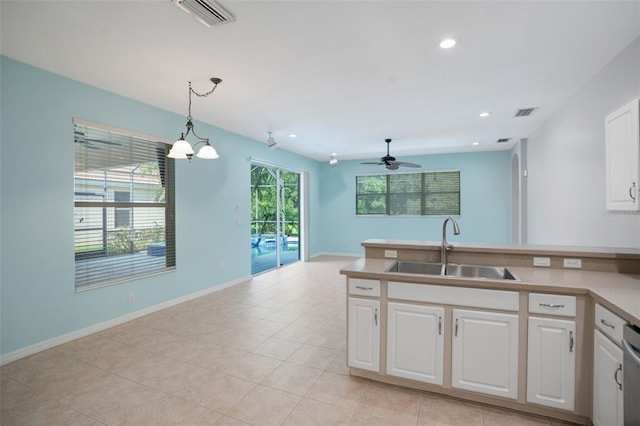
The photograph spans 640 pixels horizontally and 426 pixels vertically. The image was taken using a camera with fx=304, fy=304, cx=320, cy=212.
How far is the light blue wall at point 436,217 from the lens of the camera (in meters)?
7.22

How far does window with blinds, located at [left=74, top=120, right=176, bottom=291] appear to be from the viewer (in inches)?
130

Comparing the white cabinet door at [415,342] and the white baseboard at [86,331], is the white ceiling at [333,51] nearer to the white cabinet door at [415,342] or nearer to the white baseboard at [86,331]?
the white cabinet door at [415,342]

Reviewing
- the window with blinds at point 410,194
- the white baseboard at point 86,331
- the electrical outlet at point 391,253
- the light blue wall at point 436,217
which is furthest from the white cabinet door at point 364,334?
the window with blinds at point 410,194

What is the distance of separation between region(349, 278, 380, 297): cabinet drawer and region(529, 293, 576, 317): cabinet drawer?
983 millimetres

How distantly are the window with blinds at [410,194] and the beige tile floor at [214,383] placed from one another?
492 centimetres

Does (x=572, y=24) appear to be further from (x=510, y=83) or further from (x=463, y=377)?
(x=463, y=377)

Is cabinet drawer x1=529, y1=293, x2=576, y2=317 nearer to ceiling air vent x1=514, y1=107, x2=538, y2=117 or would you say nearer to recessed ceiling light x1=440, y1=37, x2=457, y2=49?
recessed ceiling light x1=440, y1=37, x2=457, y2=49

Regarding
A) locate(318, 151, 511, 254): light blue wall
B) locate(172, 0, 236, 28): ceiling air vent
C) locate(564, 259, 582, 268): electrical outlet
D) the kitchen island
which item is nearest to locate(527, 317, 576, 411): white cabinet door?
the kitchen island

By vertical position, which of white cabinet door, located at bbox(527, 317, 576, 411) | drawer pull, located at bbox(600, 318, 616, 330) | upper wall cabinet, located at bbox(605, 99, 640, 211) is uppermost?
upper wall cabinet, located at bbox(605, 99, 640, 211)

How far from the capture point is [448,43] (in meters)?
2.42

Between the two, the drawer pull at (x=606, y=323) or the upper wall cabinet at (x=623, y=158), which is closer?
the drawer pull at (x=606, y=323)

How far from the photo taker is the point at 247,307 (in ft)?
13.8

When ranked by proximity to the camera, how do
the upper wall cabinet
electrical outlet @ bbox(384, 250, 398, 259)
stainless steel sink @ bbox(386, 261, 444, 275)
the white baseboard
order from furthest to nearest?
1. electrical outlet @ bbox(384, 250, 398, 259)
2. the white baseboard
3. stainless steel sink @ bbox(386, 261, 444, 275)
4. the upper wall cabinet

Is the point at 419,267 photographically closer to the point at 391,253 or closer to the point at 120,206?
the point at 391,253
